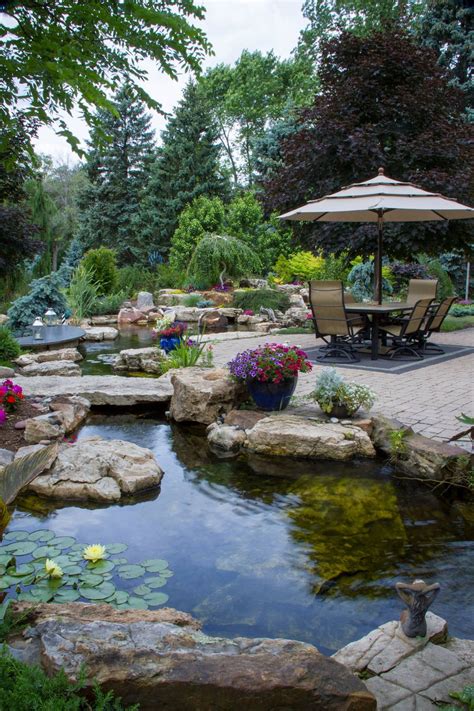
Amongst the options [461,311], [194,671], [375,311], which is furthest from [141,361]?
[461,311]

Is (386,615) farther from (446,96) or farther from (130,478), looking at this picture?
(446,96)

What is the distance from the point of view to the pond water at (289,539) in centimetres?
265

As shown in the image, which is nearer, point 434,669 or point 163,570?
point 434,669

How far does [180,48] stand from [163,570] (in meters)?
2.47

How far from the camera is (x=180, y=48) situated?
214 cm

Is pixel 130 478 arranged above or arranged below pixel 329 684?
below

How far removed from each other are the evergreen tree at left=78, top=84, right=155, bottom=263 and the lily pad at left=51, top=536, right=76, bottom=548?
22.6 meters

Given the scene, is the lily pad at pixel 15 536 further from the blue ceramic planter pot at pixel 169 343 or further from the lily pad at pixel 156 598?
the blue ceramic planter pot at pixel 169 343

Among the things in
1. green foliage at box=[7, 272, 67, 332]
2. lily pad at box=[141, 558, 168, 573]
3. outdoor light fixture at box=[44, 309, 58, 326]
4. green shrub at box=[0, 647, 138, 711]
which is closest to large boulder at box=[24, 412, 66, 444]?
lily pad at box=[141, 558, 168, 573]

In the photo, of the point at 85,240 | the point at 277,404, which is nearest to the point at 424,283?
the point at 277,404

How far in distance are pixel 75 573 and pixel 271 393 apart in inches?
112

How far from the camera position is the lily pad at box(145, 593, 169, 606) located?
106 inches

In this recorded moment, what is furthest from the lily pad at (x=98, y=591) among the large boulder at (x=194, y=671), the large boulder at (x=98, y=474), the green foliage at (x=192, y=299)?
the green foliage at (x=192, y=299)

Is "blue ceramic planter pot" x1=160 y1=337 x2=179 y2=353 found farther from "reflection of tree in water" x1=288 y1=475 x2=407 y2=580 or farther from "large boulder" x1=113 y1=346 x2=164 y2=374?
"reflection of tree in water" x1=288 y1=475 x2=407 y2=580
